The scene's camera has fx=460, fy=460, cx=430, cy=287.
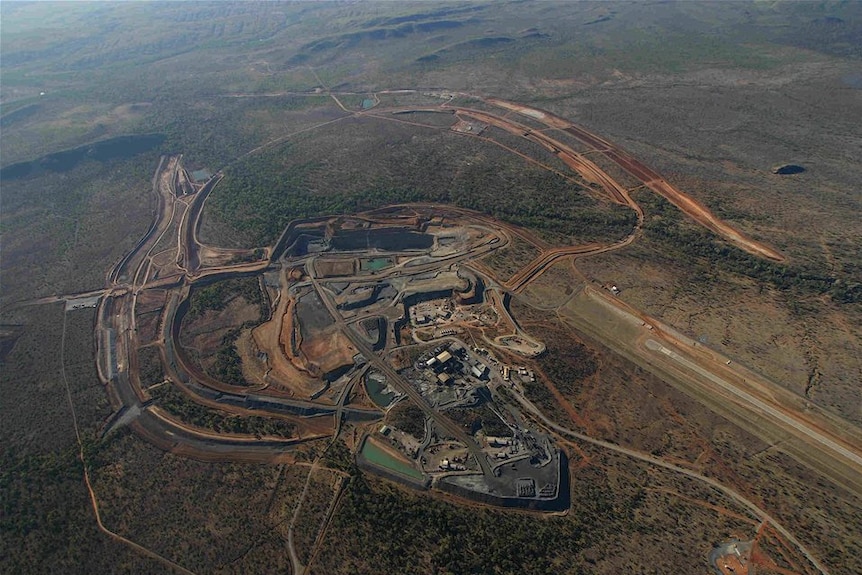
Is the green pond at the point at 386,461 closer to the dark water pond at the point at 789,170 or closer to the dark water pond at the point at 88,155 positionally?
the dark water pond at the point at 789,170

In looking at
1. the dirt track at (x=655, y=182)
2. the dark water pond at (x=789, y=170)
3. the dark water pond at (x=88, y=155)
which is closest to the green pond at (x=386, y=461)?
the dirt track at (x=655, y=182)

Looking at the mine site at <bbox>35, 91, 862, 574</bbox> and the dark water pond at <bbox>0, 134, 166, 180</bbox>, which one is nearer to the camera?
the mine site at <bbox>35, 91, 862, 574</bbox>

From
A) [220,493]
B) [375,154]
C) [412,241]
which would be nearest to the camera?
[220,493]

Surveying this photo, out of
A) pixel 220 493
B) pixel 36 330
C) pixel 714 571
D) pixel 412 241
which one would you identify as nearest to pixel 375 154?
pixel 412 241

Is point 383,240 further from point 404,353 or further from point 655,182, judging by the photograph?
point 655,182

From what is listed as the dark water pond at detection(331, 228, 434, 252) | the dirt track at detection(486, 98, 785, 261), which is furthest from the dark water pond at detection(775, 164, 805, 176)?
the dark water pond at detection(331, 228, 434, 252)

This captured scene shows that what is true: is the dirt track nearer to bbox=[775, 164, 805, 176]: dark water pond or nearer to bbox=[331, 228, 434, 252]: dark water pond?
bbox=[775, 164, 805, 176]: dark water pond

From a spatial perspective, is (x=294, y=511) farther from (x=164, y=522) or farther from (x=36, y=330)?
(x=36, y=330)
